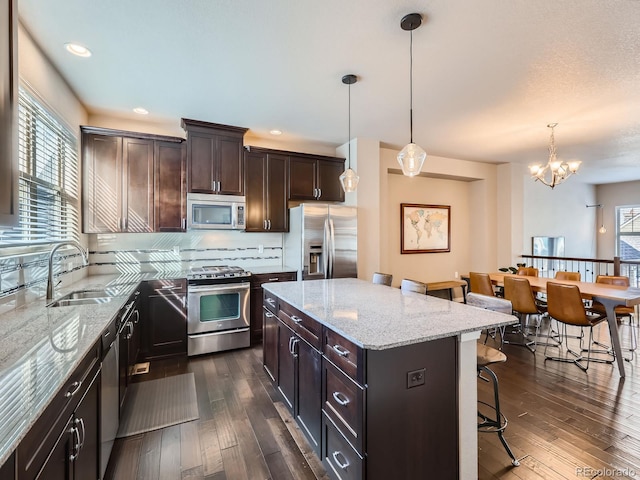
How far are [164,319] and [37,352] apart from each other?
2.23 metres

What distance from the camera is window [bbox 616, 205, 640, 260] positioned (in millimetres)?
8102

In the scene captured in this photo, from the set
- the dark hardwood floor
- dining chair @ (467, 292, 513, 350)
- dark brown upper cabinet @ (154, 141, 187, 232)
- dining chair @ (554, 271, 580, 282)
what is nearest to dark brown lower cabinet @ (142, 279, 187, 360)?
the dark hardwood floor

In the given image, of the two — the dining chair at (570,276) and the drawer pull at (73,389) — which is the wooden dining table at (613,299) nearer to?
the dining chair at (570,276)

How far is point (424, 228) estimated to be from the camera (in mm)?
5781

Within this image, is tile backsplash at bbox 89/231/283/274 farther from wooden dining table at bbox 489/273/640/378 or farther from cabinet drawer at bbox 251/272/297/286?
wooden dining table at bbox 489/273/640/378

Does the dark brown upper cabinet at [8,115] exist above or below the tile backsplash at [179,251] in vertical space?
above

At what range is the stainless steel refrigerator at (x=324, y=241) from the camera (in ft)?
13.0

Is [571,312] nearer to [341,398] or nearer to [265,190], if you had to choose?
[341,398]

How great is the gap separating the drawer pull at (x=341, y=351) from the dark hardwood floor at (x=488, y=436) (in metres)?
0.81

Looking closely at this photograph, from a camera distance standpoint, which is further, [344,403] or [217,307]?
[217,307]

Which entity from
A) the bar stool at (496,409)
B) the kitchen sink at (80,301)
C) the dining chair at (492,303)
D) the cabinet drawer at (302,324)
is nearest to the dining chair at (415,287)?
the dining chair at (492,303)

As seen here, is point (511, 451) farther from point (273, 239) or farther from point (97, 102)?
point (97, 102)

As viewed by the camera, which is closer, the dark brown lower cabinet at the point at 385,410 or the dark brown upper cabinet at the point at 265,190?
the dark brown lower cabinet at the point at 385,410

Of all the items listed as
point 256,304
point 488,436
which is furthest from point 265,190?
point 488,436
